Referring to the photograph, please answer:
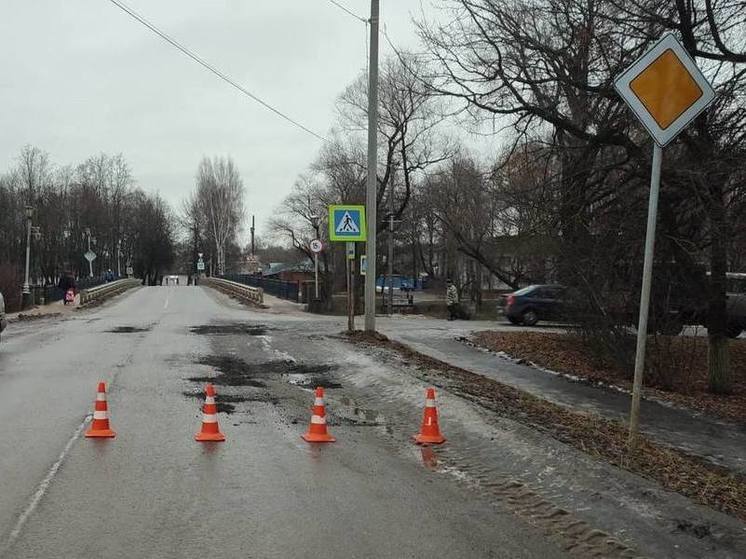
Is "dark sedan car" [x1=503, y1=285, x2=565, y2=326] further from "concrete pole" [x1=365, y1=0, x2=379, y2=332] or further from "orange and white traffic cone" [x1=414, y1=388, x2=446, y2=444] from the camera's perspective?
"orange and white traffic cone" [x1=414, y1=388, x2=446, y2=444]

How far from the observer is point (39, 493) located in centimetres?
506

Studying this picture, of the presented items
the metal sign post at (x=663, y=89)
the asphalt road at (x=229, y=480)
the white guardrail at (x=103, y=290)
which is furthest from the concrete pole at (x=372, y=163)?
the white guardrail at (x=103, y=290)

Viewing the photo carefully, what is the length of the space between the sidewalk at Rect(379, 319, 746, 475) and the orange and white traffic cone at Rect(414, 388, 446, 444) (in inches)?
109

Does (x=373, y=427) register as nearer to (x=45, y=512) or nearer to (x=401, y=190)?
(x=45, y=512)

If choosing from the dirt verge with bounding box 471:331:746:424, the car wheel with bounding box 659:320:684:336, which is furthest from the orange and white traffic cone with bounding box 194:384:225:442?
the car wheel with bounding box 659:320:684:336

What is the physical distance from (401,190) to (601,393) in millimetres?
41026

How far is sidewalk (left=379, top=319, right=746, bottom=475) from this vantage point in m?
7.79

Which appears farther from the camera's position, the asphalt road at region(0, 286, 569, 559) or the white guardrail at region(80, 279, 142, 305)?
the white guardrail at region(80, 279, 142, 305)

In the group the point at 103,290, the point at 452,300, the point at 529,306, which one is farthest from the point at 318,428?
the point at 103,290

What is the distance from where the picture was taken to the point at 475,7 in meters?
11.7

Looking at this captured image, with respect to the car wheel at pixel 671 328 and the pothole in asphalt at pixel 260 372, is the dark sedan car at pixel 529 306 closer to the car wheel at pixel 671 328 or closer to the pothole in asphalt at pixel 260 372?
the car wheel at pixel 671 328

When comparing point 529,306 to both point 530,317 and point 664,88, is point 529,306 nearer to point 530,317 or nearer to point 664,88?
point 530,317

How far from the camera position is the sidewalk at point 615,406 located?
307 inches

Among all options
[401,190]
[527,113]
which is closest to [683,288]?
[527,113]
